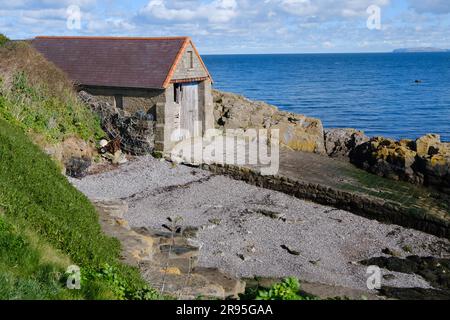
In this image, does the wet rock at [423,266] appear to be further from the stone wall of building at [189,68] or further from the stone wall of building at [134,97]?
the stone wall of building at [189,68]

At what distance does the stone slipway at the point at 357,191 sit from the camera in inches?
702

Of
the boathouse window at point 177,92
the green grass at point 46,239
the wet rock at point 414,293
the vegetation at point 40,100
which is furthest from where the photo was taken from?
the boathouse window at point 177,92

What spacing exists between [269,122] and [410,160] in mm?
8477

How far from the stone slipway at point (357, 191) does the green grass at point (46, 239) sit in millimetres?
9610

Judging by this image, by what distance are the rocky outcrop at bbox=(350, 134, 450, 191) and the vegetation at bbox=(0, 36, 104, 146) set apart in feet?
39.8

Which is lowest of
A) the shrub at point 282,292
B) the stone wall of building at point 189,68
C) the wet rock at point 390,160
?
the wet rock at point 390,160

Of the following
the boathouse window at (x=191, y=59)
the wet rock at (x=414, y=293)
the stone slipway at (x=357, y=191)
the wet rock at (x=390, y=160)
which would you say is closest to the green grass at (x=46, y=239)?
the wet rock at (x=414, y=293)

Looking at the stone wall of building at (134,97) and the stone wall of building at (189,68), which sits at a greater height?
the stone wall of building at (189,68)

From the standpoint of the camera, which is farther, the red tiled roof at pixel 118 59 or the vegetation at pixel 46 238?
the red tiled roof at pixel 118 59

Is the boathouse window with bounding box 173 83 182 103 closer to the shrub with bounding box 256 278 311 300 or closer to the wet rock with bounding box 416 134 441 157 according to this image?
the wet rock with bounding box 416 134 441 157

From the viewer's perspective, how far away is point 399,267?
48.2ft

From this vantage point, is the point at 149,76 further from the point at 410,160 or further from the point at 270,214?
the point at 410,160

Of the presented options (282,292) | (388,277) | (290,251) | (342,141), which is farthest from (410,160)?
(282,292)

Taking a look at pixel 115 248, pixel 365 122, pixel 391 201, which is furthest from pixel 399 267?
pixel 365 122
